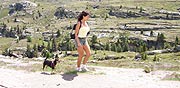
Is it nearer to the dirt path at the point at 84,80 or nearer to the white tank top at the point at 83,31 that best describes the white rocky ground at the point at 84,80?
the dirt path at the point at 84,80

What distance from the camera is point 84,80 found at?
77.9ft

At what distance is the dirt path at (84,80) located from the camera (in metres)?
22.7

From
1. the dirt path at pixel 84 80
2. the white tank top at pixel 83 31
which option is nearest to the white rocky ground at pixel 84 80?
the dirt path at pixel 84 80

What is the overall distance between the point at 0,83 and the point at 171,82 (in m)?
11.2

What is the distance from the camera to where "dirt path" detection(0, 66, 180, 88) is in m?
22.7

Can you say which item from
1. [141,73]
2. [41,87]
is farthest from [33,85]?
[141,73]

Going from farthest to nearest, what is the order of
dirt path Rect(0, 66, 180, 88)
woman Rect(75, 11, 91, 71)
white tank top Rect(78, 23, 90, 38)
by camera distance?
white tank top Rect(78, 23, 90, 38) < woman Rect(75, 11, 91, 71) < dirt path Rect(0, 66, 180, 88)

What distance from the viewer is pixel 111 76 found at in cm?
2556

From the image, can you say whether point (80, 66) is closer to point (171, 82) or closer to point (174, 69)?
point (171, 82)

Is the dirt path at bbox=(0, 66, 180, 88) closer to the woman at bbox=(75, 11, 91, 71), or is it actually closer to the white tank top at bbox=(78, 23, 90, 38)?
the woman at bbox=(75, 11, 91, 71)

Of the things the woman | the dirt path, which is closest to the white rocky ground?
the dirt path

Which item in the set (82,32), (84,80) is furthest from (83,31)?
(84,80)

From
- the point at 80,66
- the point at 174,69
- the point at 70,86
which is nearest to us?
the point at 70,86

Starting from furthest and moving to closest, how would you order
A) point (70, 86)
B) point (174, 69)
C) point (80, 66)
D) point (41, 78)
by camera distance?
1. point (174, 69)
2. point (80, 66)
3. point (41, 78)
4. point (70, 86)
